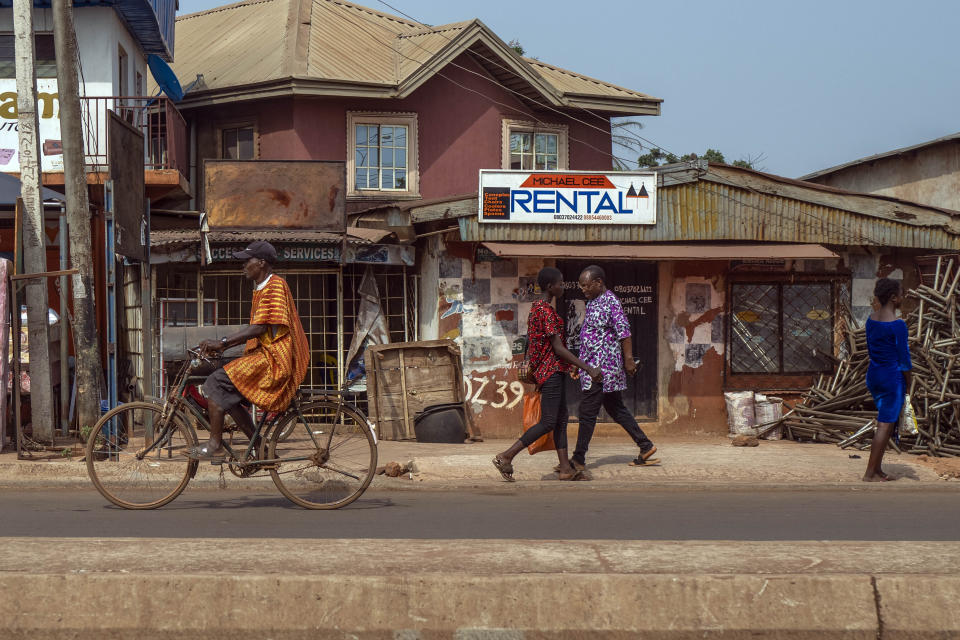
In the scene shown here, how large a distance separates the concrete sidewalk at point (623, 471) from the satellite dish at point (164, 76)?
732 centimetres

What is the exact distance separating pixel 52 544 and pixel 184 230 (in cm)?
883

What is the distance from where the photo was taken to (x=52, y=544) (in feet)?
16.2

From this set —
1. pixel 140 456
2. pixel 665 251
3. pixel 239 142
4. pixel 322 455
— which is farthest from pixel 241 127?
pixel 322 455

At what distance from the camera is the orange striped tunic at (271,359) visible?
7055mm

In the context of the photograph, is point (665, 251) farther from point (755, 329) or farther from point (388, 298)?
point (388, 298)

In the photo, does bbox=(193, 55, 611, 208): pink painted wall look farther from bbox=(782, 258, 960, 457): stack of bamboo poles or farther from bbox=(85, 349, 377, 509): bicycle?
bbox=(85, 349, 377, 509): bicycle

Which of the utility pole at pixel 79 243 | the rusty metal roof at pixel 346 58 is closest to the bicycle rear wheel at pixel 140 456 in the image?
the utility pole at pixel 79 243

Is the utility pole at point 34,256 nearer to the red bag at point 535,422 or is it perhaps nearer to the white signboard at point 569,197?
the red bag at point 535,422

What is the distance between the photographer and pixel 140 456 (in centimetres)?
726

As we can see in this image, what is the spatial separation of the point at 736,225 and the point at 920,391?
9.86ft

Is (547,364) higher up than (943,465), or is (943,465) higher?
(547,364)

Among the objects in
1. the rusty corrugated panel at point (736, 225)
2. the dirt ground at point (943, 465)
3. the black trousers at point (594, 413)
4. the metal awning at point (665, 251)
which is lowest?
the dirt ground at point (943, 465)

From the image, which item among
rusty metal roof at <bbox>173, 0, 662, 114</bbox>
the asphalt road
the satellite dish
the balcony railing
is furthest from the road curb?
rusty metal roof at <bbox>173, 0, 662, 114</bbox>

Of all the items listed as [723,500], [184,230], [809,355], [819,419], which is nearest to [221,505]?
[723,500]
